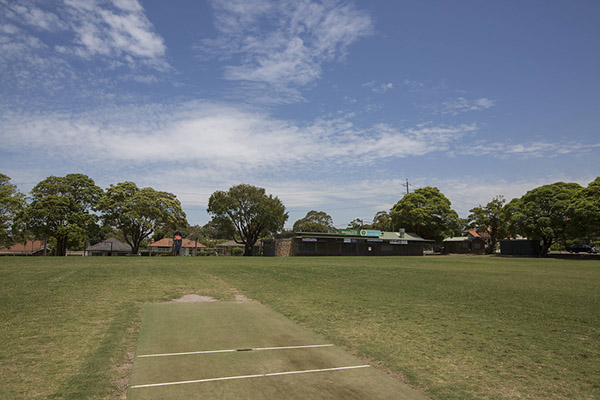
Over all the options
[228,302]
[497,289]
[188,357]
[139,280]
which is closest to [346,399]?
[188,357]

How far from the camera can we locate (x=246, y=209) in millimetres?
63156

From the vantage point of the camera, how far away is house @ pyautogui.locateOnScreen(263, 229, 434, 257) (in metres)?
56.4

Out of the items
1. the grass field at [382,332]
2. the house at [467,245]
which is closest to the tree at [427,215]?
the house at [467,245]

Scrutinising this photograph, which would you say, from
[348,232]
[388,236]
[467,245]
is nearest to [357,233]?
[348,232]

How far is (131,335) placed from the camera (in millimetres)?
8398

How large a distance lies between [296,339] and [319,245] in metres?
50.2

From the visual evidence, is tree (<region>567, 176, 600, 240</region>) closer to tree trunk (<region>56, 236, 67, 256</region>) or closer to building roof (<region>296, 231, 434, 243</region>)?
building roof (<region>296, 231, 434, 243</region>)

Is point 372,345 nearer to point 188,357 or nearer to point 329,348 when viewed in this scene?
point 329,348

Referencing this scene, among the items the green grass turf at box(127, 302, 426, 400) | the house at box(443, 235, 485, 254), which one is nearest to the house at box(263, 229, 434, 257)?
the house at box(443, 235, 485, 254)

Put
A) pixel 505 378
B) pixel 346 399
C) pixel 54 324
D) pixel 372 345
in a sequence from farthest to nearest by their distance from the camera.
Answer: pixel 54 324 → pixel 372 345 → pixel 505 378 → pixel 346 399

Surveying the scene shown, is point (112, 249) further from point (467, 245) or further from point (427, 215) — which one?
point (467, 245)

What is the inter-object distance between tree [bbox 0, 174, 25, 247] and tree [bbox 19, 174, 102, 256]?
0.91 metres

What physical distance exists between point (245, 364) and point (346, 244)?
2158 inches

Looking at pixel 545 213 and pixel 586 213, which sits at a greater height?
pixel 545 213
